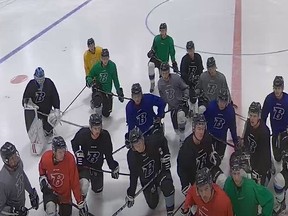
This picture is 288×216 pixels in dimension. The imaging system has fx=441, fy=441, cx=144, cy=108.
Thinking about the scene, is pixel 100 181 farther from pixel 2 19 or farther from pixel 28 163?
pixel 2 19

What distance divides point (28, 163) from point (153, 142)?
162 cm

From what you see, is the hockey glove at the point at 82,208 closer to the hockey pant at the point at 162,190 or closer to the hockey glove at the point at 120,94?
the hockey pant at the point at 162,190

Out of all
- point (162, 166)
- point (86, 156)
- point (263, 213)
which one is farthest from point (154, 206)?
point (263, 213)

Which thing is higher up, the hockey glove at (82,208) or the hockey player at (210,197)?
the hockey player at (210,197)

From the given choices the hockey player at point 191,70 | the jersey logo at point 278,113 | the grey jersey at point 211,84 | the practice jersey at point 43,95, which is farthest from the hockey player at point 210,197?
the practice jersey at point 43,95

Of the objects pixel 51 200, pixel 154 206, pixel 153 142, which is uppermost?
pixel 153 142

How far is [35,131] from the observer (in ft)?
15.1

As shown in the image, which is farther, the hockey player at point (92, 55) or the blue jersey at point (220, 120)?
the hockey player at point (92, 55)

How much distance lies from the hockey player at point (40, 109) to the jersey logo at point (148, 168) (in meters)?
1.53

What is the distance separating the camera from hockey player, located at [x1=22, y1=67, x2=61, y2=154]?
461 cm

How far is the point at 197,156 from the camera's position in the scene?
340 centimetres

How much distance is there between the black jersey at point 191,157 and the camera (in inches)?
133

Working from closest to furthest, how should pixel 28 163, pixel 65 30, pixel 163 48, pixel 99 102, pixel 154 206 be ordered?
1. pixel 154 206
2. pixel 28 163
3. pixel 99 102
4. pixel 163 48
5. pixel 65 30

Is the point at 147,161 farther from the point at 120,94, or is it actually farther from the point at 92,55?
the point at 92,55
